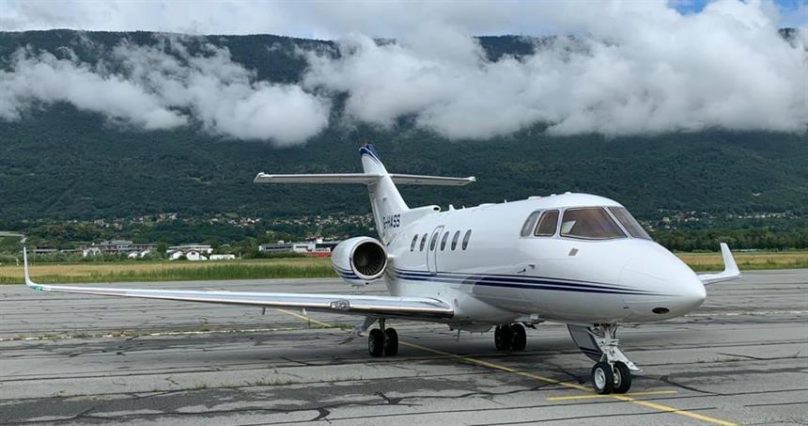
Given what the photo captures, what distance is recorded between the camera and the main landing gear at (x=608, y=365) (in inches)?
440

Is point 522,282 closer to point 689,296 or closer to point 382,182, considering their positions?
point 689,296

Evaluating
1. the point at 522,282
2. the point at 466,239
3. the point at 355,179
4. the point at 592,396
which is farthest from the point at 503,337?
the point at 355,179

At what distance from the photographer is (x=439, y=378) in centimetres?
1299

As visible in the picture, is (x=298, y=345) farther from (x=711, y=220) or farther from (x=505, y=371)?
(x=711, y=220)

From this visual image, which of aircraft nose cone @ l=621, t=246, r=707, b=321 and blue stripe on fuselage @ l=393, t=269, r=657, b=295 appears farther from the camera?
blue stripe on fuselage @ l=393, t=269, r=657, b=295

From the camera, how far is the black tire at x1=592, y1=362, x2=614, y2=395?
1116 cm

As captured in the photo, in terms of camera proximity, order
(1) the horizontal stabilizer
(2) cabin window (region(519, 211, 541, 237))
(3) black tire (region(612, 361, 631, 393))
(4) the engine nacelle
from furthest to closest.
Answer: (1) the horizontal stabilizer, (4) the engine nacelle, (2) cabin window (region(519, 211, 541, 237)), (3) black tire (region(612, 361, 631, 393))

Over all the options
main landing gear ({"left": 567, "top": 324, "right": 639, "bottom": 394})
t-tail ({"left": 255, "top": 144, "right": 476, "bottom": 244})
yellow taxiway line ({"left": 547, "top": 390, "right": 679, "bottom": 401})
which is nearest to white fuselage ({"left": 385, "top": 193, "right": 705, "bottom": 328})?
main landing gear ({"left": 567, "top": 324, "right": 639, "bottom": 394})

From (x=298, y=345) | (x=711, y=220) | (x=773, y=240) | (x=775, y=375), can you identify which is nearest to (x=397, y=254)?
(x=298, y=345)

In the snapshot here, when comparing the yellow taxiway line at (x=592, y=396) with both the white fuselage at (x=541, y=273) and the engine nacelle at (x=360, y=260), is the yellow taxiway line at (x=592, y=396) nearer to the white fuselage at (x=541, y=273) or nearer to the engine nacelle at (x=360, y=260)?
the white fuselage at (x=541, y=273)

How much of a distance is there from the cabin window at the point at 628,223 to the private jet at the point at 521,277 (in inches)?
0.9

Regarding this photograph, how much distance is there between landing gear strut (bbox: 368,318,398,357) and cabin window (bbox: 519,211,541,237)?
12.3 ft

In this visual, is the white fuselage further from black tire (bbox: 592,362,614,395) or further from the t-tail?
the t-tail

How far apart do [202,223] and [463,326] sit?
125564mm
